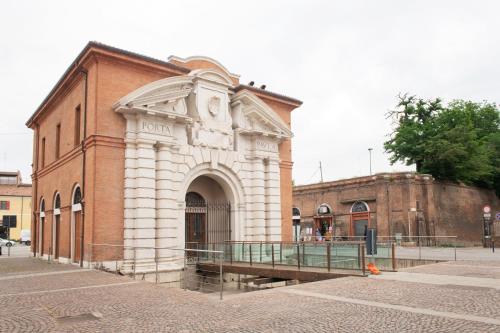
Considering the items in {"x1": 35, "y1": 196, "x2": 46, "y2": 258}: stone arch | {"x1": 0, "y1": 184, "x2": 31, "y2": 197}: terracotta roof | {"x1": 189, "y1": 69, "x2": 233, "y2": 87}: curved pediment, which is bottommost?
{"x1": 35, "y1": 196, "x2": 46, "y2": 258}: stone arch

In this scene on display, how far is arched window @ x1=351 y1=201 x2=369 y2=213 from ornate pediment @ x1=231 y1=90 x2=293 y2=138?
14.5 metres

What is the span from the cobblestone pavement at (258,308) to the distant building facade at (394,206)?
19907 millimetres

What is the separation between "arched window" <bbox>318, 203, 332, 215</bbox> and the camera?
37.0 meters

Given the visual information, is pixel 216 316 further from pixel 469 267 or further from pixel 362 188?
pixel 362 188

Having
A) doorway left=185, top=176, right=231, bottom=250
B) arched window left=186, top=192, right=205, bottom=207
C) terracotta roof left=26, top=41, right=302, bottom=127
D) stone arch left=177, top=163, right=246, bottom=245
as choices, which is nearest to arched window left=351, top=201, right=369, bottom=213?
terracotta roof left=26, top=41, right=302, bottom=127

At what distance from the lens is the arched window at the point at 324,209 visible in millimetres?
37000

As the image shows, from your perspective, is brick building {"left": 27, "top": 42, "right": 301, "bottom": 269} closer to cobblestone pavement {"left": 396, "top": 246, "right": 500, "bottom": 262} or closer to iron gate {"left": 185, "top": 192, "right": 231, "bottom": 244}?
iron gate {"left": 185, "top": 192, "right": 231, "bottom": 244}

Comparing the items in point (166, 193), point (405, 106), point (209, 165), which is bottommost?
point (166, 193)

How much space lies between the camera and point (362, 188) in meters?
34.4

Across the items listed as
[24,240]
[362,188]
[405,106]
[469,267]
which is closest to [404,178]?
[362,188]

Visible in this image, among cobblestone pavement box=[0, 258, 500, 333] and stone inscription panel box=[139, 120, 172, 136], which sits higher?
stone inscription panel box=[139, 120, 172, 136]

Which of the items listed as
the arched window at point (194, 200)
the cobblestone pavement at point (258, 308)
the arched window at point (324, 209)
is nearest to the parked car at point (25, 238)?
the arched window at point (324, 209)

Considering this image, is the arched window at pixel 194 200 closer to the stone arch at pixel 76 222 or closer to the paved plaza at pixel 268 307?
the stone arch at pixel 76 222

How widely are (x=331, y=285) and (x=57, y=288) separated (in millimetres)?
7356
